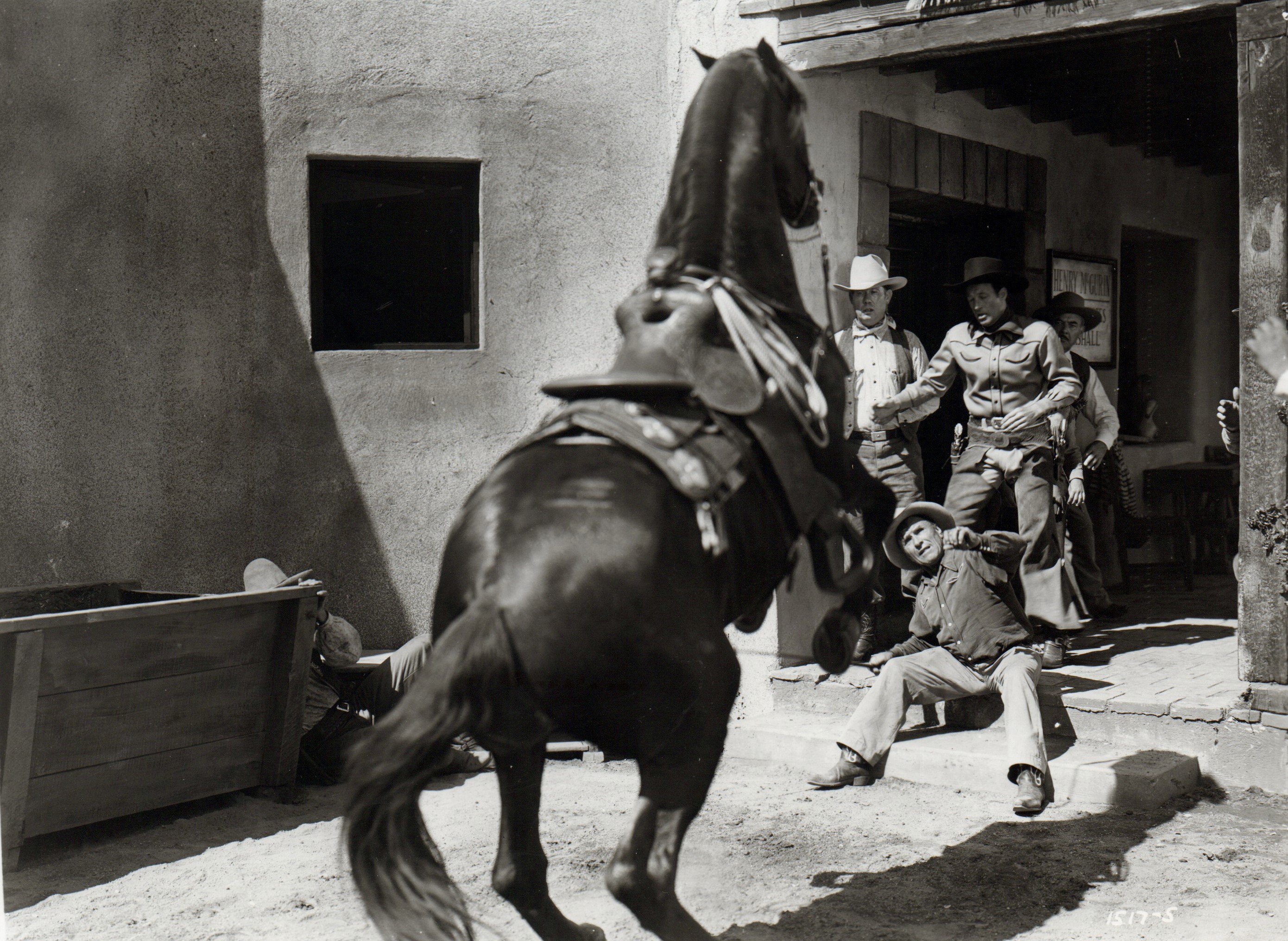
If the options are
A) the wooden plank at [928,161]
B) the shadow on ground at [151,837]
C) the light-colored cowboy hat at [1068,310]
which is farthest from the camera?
the light-colored cowboy hat at [1068,310]

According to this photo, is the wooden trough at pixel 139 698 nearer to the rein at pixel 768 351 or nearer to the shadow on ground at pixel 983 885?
the shadow on ground at pixel 983 885

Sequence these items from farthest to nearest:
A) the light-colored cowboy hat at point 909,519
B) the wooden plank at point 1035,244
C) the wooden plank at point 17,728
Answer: the wooden plank at point 1035,244 → the wooden plank at point 17,728 → the light-colored cowboy hat at point 909,519

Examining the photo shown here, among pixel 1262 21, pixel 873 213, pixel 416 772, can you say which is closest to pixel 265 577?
pixel 416 772

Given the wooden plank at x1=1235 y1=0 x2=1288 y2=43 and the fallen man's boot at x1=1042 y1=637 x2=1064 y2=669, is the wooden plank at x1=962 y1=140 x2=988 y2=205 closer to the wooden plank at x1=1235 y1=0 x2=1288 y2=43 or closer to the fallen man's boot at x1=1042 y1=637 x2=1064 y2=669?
the wooden plank at x1=1235 y1=0 x2=1288 y2=43

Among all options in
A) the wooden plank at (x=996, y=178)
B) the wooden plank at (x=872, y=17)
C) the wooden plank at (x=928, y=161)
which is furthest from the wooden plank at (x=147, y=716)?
the wooden plank at (x=996, y=178)

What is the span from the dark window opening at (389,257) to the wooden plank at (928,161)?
2.42 metres

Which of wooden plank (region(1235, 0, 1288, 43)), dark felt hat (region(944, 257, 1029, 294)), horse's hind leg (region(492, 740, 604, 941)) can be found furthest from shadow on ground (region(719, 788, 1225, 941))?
wooden plank (region(1235, 0, 1288, 43))

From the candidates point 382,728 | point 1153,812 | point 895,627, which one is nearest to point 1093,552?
point 895,627

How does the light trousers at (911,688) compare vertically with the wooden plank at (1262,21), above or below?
below

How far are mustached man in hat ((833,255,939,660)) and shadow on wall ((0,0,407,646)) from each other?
8.13 feet

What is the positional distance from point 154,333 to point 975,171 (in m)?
4.68

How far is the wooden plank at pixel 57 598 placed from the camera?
210 inches

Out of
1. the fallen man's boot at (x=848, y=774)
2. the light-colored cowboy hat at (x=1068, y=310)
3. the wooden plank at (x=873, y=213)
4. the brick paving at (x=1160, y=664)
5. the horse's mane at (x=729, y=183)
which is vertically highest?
the wooden plank at (x=873, y=213)

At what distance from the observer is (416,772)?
246 centimetres
